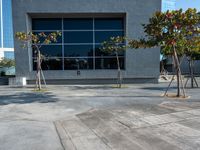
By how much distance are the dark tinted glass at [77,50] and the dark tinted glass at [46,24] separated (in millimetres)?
2318

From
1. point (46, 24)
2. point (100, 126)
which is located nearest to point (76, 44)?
point (46, 24)

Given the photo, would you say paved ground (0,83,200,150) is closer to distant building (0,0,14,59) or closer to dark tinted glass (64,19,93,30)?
dark tinted glass (64,19,93,30)

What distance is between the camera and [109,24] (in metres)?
27.2

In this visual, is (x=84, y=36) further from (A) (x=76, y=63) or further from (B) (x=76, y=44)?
(A) (x=76, y=63)

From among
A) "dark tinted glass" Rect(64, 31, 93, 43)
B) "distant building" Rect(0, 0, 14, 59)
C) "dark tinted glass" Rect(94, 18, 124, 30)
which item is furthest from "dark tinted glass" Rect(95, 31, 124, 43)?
"distant building" Rect(0, 0, 14, 59)

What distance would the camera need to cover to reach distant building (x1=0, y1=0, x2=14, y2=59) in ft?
312

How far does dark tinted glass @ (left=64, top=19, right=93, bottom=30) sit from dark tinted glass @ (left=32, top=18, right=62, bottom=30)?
0.71 m

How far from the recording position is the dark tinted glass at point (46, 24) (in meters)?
26.8

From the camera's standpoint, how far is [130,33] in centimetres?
2602

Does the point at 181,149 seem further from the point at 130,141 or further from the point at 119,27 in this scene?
the point at 119,27

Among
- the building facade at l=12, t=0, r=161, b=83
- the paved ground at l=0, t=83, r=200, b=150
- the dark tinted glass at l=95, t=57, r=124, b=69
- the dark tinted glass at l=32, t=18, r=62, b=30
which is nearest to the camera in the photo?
the paved ground at l=0, t=83, r=200, b=150

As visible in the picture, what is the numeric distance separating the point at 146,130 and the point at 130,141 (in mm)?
1155

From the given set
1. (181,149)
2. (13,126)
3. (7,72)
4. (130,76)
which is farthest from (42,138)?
(7,72)

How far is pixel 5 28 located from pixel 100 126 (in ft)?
319
